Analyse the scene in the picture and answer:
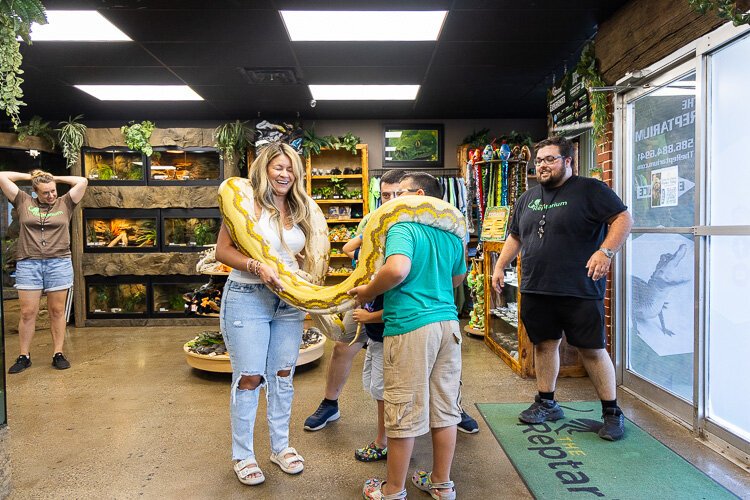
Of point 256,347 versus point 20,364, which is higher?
point 256,347

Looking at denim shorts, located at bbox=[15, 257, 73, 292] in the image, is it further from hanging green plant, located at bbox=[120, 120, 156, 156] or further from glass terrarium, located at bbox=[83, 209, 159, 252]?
hanging green plant, located at bbox=[120, 120, 156, 156]

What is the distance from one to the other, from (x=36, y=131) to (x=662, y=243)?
713 cm

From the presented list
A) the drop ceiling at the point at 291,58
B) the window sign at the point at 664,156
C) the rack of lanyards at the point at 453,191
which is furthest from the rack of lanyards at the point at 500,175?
the window sign at the point at 664,156

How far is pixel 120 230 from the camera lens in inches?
270

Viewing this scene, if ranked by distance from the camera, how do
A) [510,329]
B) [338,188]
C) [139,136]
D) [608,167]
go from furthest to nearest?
[338,188], [139,136], [510,329], [608,167]

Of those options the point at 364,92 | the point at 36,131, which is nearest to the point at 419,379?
the point at 364,92

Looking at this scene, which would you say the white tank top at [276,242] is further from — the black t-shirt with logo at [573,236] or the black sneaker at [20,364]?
the black sneaker at [20,364]

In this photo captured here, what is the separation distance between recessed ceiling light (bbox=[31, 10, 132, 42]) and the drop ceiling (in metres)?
0.10

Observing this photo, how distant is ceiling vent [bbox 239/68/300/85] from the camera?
5.13m

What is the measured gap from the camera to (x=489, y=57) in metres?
4.81

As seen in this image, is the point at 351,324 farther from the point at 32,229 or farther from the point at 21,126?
the point at 21,126

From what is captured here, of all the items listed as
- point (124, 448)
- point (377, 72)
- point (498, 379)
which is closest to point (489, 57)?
point (377, 72)

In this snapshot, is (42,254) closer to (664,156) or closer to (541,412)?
(541,412)

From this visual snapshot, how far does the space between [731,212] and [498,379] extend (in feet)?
6.85
